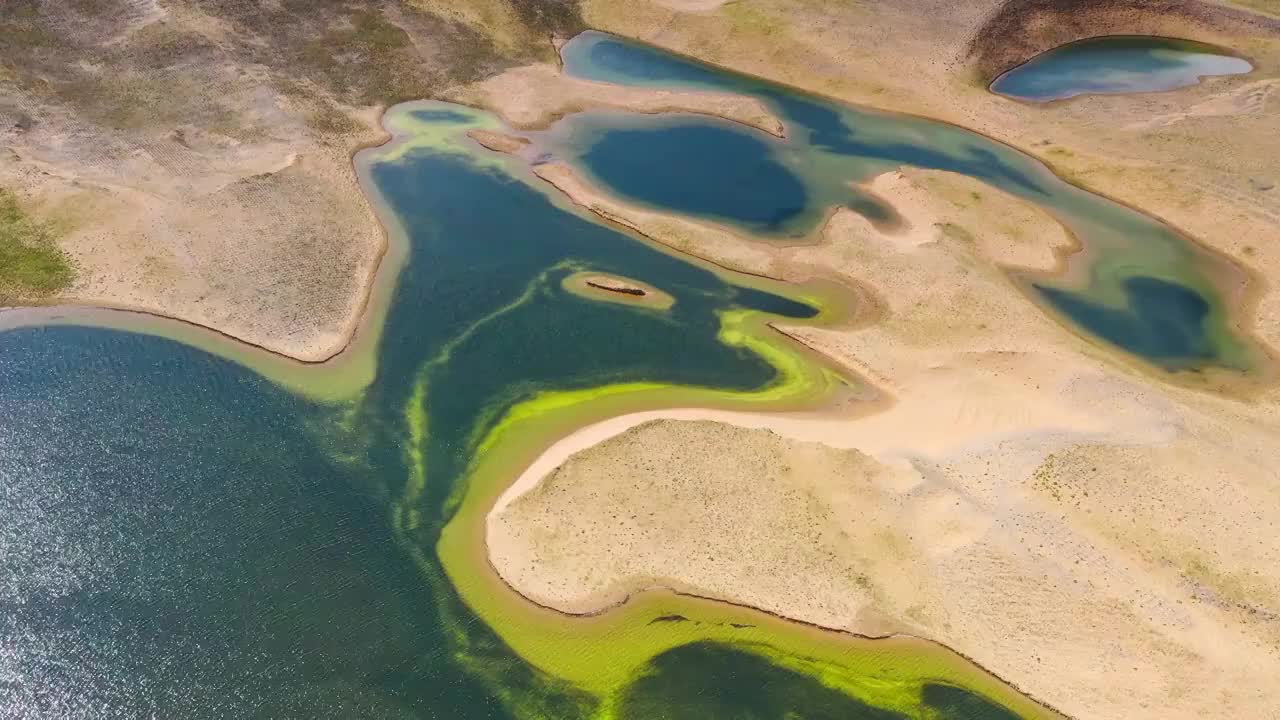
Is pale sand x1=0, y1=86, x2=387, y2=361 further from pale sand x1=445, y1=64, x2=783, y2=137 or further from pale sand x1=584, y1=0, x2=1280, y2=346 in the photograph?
pale sand x1=584, y1=0, x2=1280, y2=346

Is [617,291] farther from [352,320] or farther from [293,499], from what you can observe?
[293,499]

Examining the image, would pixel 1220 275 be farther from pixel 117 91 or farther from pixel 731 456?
pixel 117 91

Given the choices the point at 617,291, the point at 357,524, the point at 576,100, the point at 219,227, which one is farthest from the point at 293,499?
the point at 576,100

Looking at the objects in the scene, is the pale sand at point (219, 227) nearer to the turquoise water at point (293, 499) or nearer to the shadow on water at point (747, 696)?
the turquoise water at point (293, 499)

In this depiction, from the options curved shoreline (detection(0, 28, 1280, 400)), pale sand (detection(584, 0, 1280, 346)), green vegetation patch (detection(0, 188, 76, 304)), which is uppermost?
pale sand (detection(584, 0, 1280, 346))

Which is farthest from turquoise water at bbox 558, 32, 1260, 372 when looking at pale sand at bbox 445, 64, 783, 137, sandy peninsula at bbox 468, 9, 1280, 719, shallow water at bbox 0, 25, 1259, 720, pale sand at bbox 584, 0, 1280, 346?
sandy peninsula at bbox 468, 9, 1280, 719

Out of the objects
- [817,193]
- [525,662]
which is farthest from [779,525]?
[817,193]
